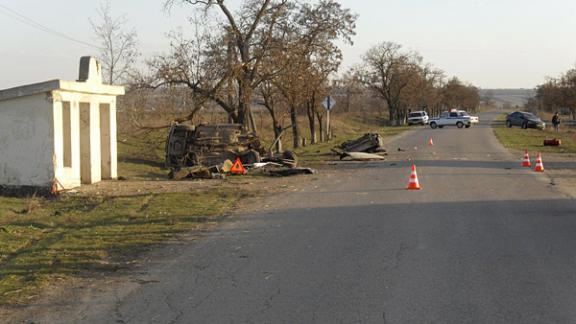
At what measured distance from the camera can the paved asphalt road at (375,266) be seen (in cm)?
609

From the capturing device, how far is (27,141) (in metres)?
15.7

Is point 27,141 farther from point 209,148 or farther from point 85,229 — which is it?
point 209,148

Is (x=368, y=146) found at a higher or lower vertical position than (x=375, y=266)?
higher

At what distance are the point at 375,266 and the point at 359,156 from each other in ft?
62.7

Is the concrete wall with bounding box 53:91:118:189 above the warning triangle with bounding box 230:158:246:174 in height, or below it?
above

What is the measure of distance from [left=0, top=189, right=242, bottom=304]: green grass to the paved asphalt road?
0.86 m

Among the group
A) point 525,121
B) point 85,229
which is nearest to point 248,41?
point 85,229

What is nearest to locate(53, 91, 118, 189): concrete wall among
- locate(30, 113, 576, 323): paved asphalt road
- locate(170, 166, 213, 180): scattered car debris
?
locate(170, 166, 213, 180): scattered car debris

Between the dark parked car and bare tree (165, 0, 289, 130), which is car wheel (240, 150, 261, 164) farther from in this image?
the dark parked car

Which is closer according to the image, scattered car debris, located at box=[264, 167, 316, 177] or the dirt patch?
the dirt patch

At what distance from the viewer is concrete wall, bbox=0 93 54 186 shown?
15414 millimetres

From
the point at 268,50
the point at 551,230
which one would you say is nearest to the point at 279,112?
the point at 268,50

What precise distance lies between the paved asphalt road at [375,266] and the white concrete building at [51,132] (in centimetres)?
556

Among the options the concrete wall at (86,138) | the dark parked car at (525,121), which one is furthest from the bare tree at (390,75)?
the concrete wall at (86,138)
